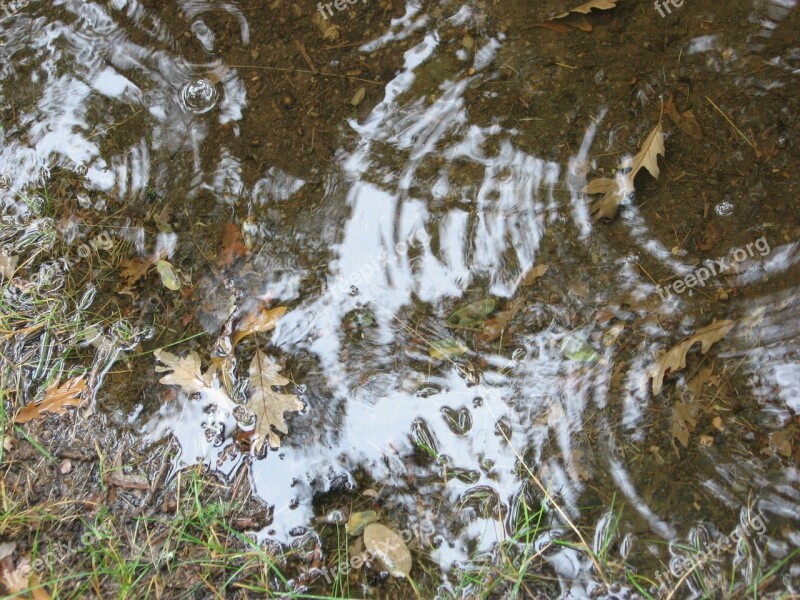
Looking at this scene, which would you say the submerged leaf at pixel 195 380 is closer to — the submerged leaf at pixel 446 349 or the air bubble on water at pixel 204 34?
the submerged leaf at pixel 446 349

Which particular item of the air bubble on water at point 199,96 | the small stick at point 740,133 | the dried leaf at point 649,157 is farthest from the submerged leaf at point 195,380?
the small stick at point 740,133

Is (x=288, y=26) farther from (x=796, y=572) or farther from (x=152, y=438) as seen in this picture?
(x=796, y=572)

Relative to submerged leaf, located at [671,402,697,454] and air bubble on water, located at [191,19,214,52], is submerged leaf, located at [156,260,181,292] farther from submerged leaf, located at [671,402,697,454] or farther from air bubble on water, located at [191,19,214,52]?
submerged leaf, located at [671,402,697,454]

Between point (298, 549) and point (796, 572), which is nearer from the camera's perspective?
point (796, 572)

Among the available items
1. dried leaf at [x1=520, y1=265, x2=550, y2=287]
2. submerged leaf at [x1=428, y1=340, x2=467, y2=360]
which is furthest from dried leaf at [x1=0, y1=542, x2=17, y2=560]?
dried leaf at [x1=520, y1=265, x2=550, y2=287]

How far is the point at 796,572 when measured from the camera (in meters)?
1.97

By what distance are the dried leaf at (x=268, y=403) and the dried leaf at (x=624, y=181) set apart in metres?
1.46

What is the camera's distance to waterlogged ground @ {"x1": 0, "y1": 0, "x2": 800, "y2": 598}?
2.13 m

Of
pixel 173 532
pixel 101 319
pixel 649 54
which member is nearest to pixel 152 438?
pixel 173 532

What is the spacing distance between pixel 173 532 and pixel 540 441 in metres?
1.44

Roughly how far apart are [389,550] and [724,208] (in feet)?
6.23

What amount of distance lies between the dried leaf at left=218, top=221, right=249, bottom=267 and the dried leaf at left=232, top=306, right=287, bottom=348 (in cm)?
28

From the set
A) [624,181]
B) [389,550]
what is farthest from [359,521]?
[624,181]

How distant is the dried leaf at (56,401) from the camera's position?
7.94 ft
